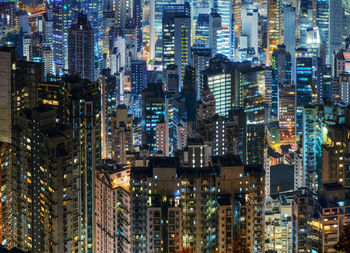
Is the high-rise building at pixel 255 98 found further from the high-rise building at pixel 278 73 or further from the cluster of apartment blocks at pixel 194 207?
the cluster of apartment blocks at pixel 194 207

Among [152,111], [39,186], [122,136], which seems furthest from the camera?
[152,111]

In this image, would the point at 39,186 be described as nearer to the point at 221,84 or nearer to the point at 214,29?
the point at 221,84

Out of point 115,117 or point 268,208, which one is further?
point 115,117

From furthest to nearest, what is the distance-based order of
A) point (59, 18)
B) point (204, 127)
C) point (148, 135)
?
point (59, 18)
point (148, 135)
point (204, 127)

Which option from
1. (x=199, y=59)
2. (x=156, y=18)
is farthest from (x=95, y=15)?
(x=199, y=59)

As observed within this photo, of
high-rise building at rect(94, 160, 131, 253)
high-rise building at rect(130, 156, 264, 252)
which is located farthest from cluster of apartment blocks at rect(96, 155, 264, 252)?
high-rise building at rect(94, 160, 131, 253)

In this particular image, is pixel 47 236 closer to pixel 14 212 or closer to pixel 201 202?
pixel 14 212

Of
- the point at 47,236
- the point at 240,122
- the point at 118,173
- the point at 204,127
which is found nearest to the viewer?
the point at 47,236

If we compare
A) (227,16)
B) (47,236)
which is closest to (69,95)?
(47,236)
